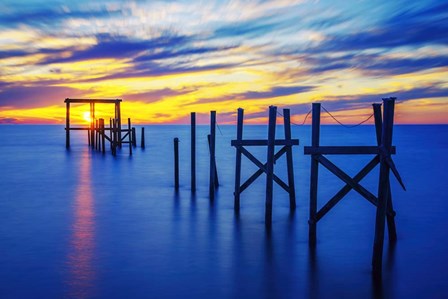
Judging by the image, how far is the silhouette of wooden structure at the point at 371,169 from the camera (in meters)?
8.12

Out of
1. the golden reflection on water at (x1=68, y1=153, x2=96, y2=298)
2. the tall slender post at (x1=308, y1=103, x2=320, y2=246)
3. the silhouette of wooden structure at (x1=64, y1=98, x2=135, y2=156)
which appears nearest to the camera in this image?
the golden reflection on water at (x1=68, y1=153, x2=96, y2=298)

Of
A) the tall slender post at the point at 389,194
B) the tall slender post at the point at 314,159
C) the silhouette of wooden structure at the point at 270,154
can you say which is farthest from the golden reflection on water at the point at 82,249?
the tall slender post at the point at 389,194

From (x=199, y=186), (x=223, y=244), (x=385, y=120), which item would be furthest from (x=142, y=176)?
(x=385, y=120)

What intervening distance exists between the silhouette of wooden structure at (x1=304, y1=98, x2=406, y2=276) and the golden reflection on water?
4.02m

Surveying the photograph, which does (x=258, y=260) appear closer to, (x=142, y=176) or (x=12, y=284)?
(x=12, y=284)

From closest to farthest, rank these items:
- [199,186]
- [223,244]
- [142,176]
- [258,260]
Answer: [258,260]
[223,244]
[199,186]
[142,176]

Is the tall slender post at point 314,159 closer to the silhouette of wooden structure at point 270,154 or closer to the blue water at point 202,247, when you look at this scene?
the blue water at point 202,247

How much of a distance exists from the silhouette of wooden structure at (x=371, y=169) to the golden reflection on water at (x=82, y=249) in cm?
402

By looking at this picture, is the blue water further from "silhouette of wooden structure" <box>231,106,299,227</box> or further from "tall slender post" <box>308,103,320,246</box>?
"tall slender post" <box>308,103,320,246</box>

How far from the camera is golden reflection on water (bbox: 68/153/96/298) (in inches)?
328

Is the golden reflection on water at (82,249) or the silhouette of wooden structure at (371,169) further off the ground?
the silhouette of wooden structure at (371,169)

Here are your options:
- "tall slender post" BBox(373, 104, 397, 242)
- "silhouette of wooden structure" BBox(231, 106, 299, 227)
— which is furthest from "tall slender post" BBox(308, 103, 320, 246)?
"silhouette of wooden structure" BBox(231, 106, 299, 227)

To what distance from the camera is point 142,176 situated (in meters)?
25.0

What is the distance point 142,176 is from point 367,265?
16.9m
